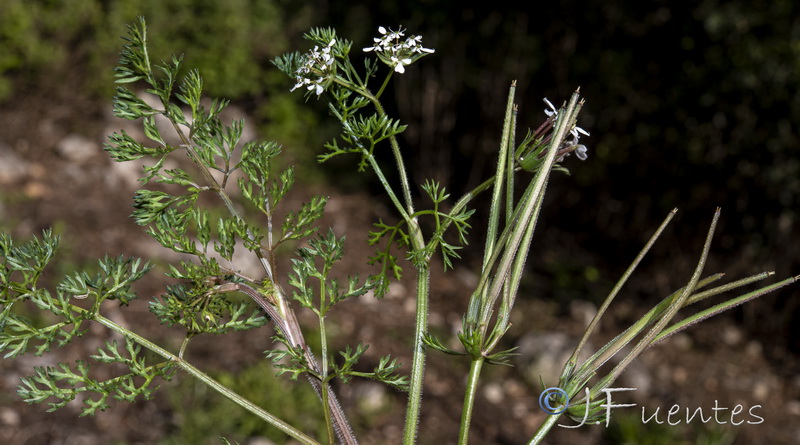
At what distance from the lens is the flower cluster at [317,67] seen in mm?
1049

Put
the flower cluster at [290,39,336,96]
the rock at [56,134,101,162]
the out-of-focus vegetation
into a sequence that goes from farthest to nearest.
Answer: the rock at [56,134,101,162] → the out-of-focus vegetation → the flower cluster at [290,39,336,96]

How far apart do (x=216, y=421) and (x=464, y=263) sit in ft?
7.94

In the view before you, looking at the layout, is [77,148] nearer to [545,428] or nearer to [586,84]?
[586,84]

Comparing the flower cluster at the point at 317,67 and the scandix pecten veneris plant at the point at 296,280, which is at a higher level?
the flower cluster at the point at 317,67

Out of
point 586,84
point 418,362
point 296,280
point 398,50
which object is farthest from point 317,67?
point 586,84

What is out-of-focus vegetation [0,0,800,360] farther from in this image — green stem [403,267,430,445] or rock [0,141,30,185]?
green stem [403,267,430,445]

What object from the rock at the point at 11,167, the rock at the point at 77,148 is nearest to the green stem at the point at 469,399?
the rock at the point at 11,167

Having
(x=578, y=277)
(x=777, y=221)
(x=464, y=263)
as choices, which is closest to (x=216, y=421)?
(x=464, y=263)

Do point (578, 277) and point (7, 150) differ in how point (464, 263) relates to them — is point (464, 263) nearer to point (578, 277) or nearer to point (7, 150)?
point (578, 277)

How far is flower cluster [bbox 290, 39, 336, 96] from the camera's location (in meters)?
1.05

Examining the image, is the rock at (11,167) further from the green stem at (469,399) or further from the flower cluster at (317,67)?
the green stem at (469,399)

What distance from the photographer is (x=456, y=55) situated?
5.61 m

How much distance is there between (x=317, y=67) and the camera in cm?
108

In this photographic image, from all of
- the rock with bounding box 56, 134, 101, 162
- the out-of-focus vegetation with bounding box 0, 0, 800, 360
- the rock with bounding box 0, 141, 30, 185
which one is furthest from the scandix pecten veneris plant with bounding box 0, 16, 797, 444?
the rock with bounding box 56, 134, 101, 162
